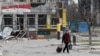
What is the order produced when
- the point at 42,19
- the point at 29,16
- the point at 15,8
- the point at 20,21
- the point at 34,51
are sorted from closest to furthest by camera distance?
the point at 34,51, the point at 15,8, the point at 20,21, the point at 29,16, the point at 42,19

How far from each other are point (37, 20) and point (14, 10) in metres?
4.27

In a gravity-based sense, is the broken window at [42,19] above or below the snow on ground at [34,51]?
above

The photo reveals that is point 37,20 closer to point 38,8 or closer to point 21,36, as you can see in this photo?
point 38,8

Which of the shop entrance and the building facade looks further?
the shop entrance

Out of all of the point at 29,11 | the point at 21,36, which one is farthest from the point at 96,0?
the point at 21,36

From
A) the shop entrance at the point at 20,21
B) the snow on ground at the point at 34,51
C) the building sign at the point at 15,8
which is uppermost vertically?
the building sign at the point at 15,8

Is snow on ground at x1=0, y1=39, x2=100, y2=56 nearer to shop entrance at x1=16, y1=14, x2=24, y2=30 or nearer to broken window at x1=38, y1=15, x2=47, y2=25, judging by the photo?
shop entrance at x1=16, y1=14, x2=24, y2=30

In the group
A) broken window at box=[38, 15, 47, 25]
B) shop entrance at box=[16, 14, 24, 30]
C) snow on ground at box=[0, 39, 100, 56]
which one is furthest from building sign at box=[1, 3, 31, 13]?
snow on ground at box=[0, 39, 100, 56]

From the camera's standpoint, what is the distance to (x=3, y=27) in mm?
61125

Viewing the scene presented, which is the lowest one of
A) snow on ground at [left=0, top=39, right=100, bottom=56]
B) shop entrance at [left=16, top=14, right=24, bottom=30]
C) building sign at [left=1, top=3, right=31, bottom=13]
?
snow on ground at [left=0, top=39, right=100, bottom=56]

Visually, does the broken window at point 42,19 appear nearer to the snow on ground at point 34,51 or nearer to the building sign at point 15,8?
the building sign at point 15,8

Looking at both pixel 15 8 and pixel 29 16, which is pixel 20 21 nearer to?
pixel 29 16

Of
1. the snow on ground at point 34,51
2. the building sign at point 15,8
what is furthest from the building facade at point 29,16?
the snow on ground at point 34,51

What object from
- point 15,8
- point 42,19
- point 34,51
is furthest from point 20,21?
point 34,51
